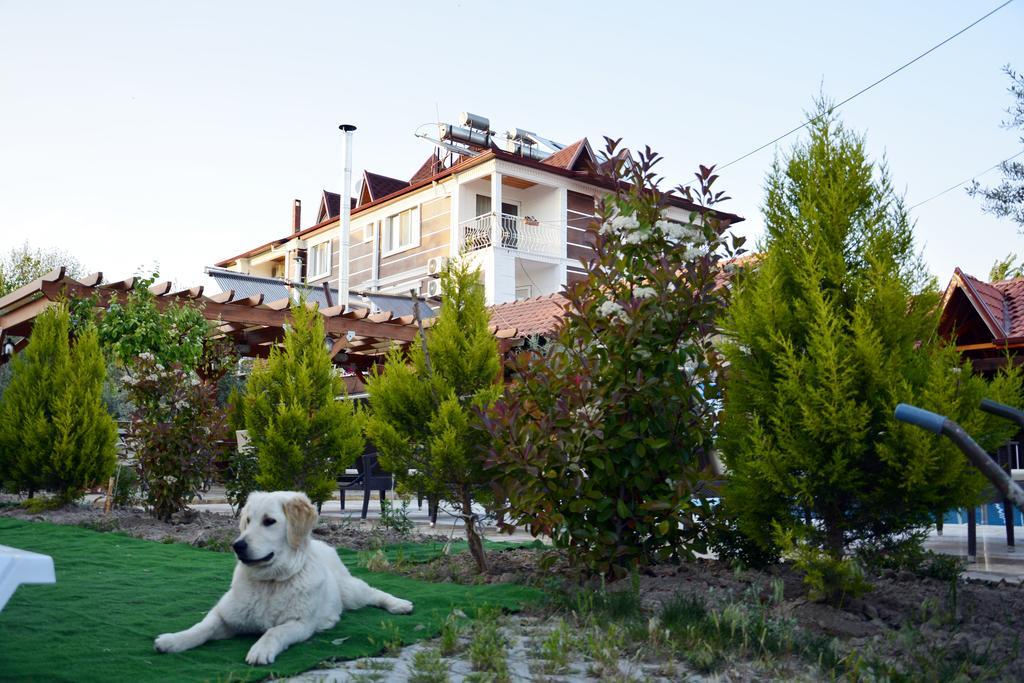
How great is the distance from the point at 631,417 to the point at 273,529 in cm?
236

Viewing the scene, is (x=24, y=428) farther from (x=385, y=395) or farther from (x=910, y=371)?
(x=910, y=371)

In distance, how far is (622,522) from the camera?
18.2ft

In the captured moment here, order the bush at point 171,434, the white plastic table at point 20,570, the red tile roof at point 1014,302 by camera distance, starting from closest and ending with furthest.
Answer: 1. the white plastic table at point 20,570
2. the bush at point 171,434
3. the red tile roof at point 1014,302

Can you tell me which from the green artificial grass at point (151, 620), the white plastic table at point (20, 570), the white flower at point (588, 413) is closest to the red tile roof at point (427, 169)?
the green artificial grass at point (151, 620)

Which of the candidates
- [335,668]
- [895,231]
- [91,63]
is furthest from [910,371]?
[91,63]

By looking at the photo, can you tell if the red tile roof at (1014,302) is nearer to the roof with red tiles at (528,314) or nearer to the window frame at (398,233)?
the roof with red tiles at (528,314)

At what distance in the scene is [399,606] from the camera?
4.96 m

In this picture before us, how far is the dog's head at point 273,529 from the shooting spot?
409cm

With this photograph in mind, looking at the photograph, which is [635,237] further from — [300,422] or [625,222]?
[300,422]

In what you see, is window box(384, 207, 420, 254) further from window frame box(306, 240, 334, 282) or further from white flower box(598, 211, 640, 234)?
white flower box(598, 211, 640, 234)

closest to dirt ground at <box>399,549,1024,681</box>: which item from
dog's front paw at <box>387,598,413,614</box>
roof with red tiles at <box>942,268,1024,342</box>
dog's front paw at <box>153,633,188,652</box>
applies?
dog's front paw at <box>387,598,413,614</box>

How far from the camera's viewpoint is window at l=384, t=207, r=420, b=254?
107ft

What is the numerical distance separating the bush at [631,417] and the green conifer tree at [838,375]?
38 cm

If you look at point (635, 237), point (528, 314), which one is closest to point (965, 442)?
point (635, 237)
